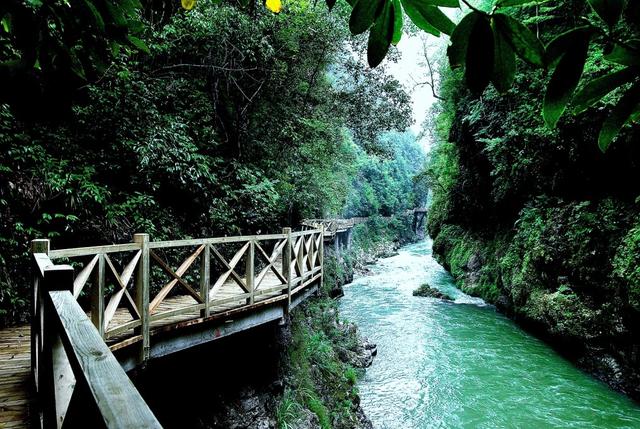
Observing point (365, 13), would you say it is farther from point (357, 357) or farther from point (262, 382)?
point (357, 357)

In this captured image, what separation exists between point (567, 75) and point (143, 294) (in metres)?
3.91

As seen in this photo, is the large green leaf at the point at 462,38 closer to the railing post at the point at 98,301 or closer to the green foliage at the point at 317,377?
the railing post at the point at 98,301

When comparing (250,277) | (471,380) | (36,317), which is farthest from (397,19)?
(471,380)

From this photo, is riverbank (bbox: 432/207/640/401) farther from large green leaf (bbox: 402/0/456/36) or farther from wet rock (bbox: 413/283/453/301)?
large green leaf (bbox: 402/0/456/36)

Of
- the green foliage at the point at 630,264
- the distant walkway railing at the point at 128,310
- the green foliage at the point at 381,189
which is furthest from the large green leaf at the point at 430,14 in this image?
the green foliage at the point at 381,189

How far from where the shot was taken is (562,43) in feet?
2.15

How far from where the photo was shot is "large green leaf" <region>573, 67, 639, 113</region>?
2.23 feet

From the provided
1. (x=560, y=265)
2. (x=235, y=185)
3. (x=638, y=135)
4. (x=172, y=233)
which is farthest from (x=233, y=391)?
(x=638, y=135)

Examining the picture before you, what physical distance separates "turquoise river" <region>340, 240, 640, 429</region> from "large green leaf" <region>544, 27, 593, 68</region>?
8460 mm

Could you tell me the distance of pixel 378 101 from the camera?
12.9 m

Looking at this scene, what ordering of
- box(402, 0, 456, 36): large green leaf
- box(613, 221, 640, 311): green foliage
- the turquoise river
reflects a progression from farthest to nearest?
the turquoise river, box(613, 221, 640, 311): green foliage, box(402, 0, 456, 36): large green leaf

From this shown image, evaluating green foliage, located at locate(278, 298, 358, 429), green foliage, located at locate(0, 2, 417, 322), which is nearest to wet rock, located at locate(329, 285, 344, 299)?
green foliage, located at locate(0, 2, 417, 322)

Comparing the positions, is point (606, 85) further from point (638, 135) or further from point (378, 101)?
point (378, 101)

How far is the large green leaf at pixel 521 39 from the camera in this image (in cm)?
70
